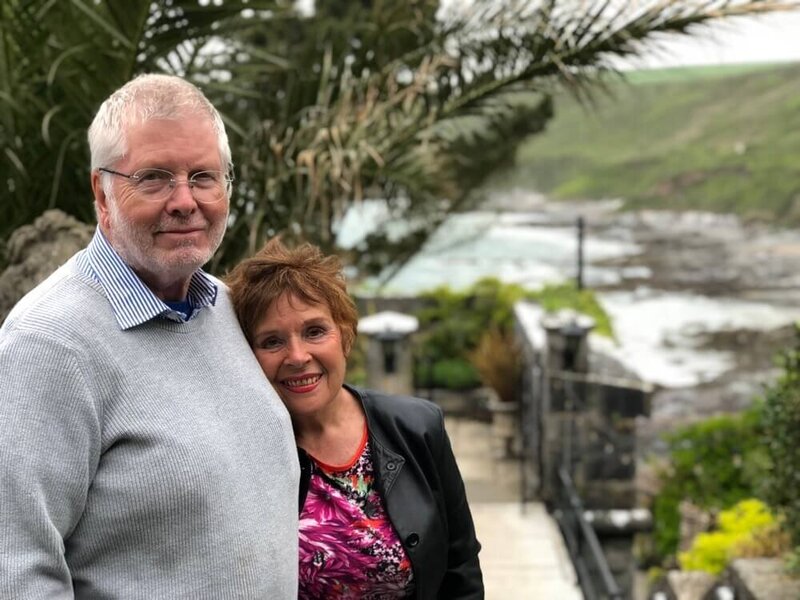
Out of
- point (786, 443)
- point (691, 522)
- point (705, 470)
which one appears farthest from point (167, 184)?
point (705, 470)

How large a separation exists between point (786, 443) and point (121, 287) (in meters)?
4.49

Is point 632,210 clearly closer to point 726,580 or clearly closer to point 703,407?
point 703,407

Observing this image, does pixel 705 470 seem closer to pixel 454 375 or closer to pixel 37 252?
pixel 454 375

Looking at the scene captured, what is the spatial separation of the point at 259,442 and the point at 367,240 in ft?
29.1

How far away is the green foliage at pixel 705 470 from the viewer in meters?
9.05

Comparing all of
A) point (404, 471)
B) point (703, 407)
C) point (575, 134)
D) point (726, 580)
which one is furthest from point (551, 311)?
point (575, 134)

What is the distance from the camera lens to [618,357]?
9805 millimetres

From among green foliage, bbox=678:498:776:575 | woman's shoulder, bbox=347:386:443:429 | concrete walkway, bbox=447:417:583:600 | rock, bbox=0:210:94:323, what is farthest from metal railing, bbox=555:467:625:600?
woman's shoulder, bbox=347:386:443:429

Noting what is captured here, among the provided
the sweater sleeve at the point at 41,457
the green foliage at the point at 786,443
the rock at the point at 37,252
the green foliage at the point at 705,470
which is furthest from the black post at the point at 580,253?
the sweater sleeve at the point at 41,457

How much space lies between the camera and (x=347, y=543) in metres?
1.71

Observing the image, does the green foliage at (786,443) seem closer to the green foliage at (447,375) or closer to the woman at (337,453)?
the woman at (337,453)

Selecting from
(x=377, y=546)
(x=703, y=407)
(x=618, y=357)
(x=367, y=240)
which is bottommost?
(x=703, y=407)

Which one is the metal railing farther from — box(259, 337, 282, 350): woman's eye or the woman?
→ box(259, 337, 282, 350): woman's eye

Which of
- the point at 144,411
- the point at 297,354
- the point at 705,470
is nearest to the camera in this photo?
Answer: the point at 144,411
